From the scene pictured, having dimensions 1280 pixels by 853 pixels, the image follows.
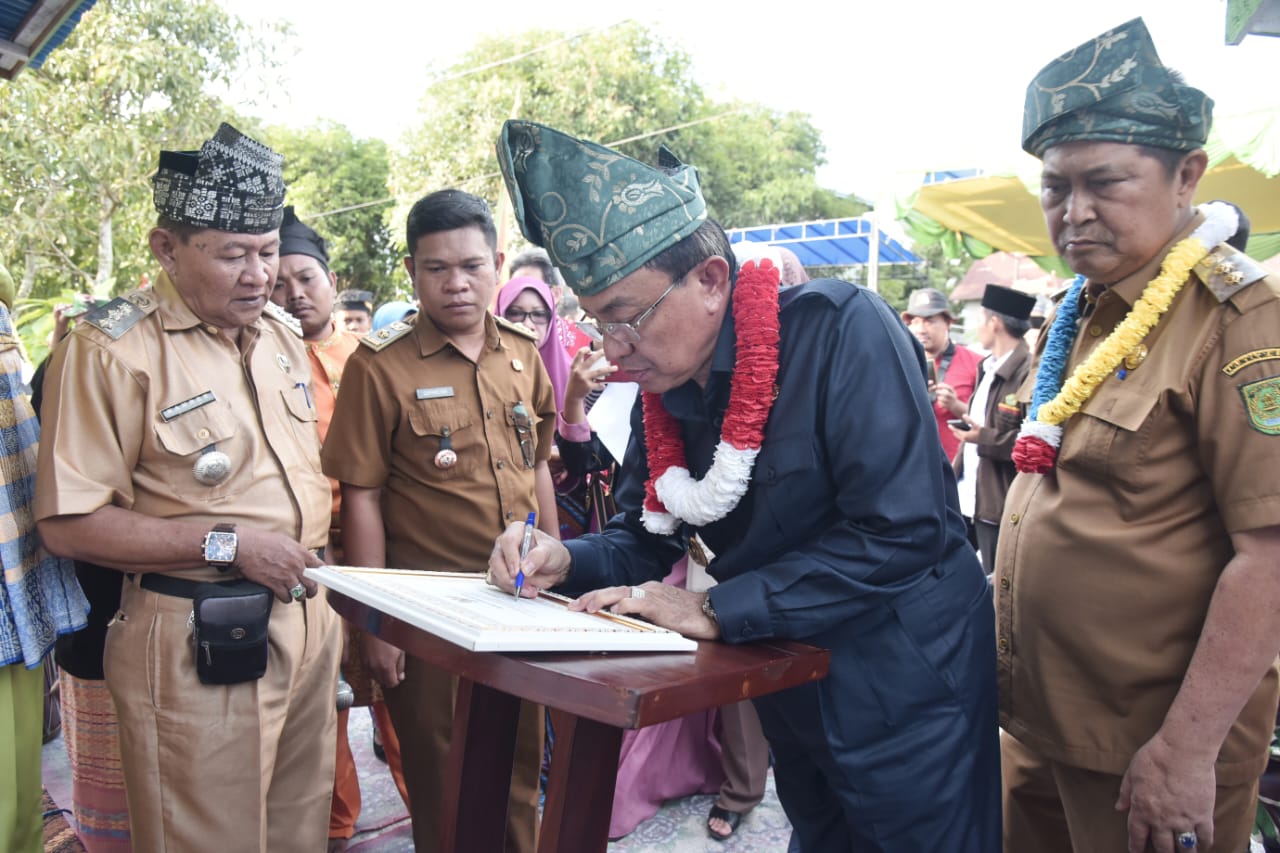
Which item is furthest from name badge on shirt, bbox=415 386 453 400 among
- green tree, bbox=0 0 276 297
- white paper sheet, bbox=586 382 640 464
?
green tree, bbox=0 0 276 297

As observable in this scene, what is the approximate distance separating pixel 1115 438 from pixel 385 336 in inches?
87.5

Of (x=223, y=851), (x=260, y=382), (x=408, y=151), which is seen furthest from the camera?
(x=408, y=151)

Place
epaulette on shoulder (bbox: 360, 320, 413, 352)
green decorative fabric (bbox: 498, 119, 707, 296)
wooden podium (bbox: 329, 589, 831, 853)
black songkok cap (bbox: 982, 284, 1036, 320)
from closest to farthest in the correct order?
1. wooden podium (bbox: 329, 589, 831, 853)
2. green decorative fabric (bbox: 498, 119, 707, 296)
3. epaulette on shoulder (bbox: 360, 320, 413, 352)
4. black songkok cap (bbox: 982, 284, 1036, 320)

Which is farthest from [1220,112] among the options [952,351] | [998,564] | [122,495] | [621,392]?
[122,495]

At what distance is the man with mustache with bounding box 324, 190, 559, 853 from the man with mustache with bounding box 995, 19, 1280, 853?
66.5 inches

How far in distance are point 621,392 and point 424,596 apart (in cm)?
210

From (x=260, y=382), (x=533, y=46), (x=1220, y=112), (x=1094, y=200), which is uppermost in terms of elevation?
(x=533, y=46)

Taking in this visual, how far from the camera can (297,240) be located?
3885 millimetres

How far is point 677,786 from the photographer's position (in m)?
3.68

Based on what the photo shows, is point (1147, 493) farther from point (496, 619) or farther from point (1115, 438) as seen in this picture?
point (496, 619)

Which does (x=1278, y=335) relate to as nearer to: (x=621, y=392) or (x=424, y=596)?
(x=424, y=596)

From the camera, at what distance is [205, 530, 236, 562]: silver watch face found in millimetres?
2133

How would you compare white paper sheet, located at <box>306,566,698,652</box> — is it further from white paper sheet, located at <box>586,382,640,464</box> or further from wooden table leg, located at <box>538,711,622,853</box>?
white paper sheet, located at <box>586,382,640,464</box>

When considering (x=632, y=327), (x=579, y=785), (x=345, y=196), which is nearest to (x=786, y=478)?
(x=632, y=327)
